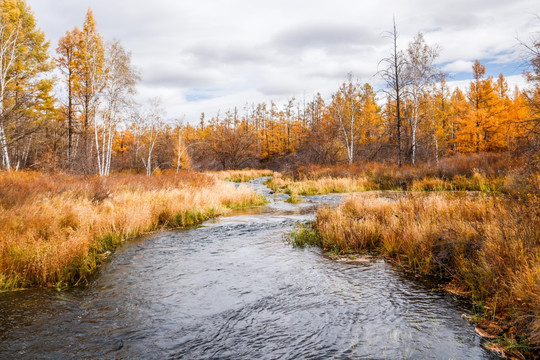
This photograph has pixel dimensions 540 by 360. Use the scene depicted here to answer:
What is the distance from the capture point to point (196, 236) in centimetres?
884

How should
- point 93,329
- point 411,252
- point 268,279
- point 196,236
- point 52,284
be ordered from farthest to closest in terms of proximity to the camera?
point 196,236 < point 411,252 < point 268,279 < point 52,284 < point 93,329

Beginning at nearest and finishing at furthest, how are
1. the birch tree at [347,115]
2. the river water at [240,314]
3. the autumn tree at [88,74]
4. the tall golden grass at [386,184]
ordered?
the river water at [240,314] → the tall golden grass at [386,184] → the autumn tree at [88,74] → the birch tree at [347,115]

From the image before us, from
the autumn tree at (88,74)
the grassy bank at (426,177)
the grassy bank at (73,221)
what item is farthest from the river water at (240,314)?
the autumn tree at (88,74)

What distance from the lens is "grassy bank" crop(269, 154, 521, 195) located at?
14.6 metres

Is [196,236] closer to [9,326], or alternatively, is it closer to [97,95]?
[9,326]

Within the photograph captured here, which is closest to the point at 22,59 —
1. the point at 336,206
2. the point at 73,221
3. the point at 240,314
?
the point at 73,221

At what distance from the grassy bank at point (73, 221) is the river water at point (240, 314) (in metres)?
0.40

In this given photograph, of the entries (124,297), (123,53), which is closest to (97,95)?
Result: (123,53)

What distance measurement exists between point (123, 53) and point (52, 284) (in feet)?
64.2

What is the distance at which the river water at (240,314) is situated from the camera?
326 centimetres

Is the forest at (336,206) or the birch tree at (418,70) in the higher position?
the birch tree at (418,70)

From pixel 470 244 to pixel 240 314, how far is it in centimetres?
383

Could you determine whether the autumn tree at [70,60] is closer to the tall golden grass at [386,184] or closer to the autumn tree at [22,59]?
the autumn tree at [22,59]

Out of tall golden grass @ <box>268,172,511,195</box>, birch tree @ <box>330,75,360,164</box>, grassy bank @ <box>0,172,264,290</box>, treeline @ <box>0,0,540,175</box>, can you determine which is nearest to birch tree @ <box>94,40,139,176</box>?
treeline @ <box>0,0,540,175</box>
